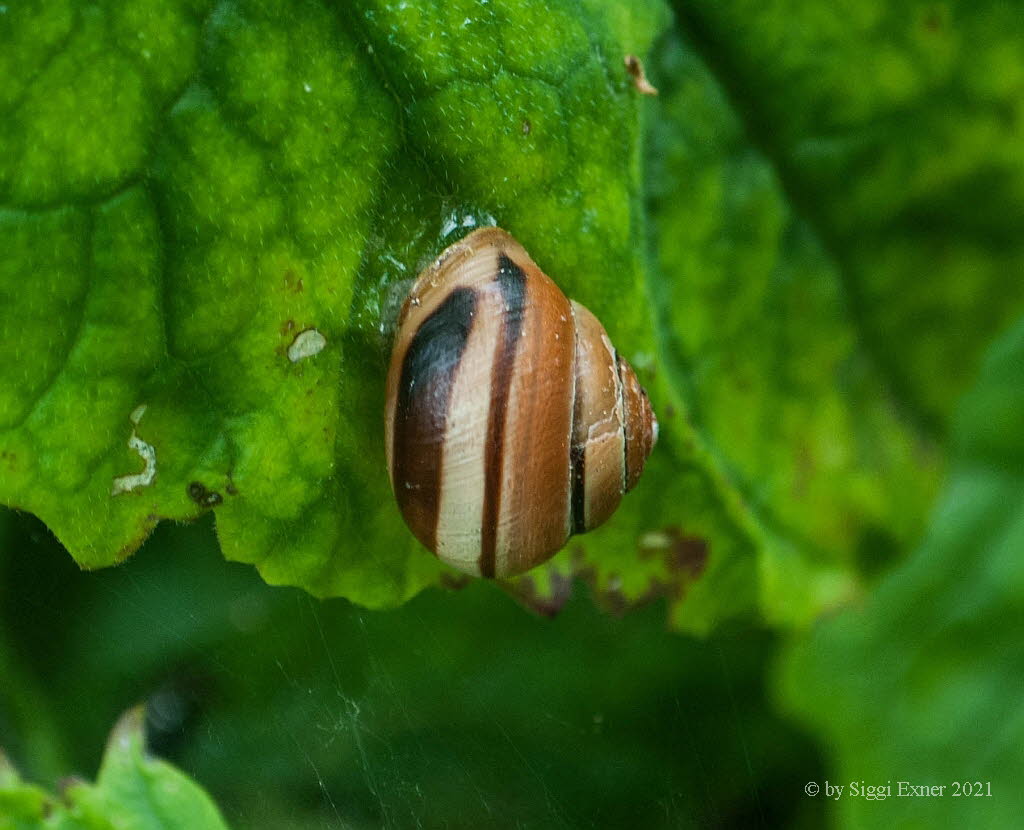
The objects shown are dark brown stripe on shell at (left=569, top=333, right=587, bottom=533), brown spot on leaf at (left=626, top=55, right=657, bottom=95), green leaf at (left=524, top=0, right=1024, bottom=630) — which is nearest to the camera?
dark brown stripe on shell at (left=569, top=333, right=587, bottom=533)

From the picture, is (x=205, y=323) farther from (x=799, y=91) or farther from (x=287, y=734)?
(x=799, y=91)

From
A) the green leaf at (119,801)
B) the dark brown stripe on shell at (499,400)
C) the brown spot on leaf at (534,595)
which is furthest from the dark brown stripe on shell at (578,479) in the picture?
the green leaf at (119,801)

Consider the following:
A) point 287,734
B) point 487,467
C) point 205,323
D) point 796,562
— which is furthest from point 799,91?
point 287,734
